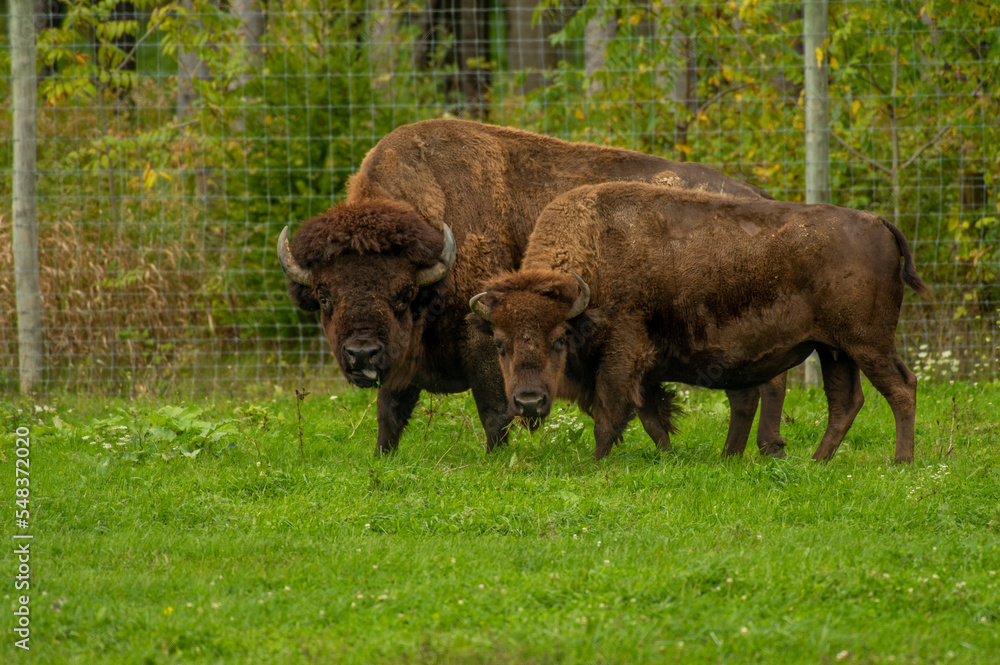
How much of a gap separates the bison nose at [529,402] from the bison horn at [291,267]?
1.70 meters

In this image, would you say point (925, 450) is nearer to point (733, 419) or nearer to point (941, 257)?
point (733, 419)

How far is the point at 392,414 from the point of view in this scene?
7.20 metres

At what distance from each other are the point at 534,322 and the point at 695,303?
1.08m

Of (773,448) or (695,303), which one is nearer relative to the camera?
(695,303)

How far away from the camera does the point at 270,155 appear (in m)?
10.8

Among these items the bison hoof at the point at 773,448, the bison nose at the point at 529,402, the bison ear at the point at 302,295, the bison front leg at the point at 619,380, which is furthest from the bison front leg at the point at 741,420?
the bison ear at the point at 302,295

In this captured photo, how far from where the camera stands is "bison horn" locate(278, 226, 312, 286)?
6.85 m

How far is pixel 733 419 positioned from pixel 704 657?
3.61m

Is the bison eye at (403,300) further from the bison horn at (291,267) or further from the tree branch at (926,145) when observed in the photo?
Result: the tree branch at (926,145)

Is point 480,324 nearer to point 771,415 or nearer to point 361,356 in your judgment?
point 361,356

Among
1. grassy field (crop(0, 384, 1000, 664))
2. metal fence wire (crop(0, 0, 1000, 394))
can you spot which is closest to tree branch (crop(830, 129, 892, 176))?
metal fence wire (crop(0, 0, 1000, 394))

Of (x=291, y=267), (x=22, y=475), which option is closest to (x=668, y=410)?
(x=291, y=267)

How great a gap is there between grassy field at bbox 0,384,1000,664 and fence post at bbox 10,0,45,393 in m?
2.56

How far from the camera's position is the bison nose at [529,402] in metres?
6.14
